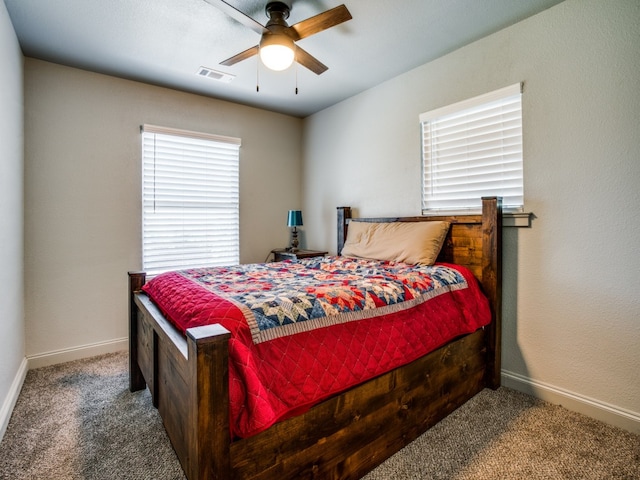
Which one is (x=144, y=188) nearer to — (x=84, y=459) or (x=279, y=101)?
(x=279, y=101)

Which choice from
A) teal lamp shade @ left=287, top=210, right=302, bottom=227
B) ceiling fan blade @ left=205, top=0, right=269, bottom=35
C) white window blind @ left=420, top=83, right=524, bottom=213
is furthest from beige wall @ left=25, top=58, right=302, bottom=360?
white window blind @ left=420, top=83, right=524, bottom=213

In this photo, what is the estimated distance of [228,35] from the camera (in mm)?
2385

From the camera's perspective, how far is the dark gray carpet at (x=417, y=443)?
5.06ft

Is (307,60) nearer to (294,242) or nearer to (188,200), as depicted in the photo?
(188,200)

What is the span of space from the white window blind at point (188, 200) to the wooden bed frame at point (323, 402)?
1.12m

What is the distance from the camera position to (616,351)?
1.91 metres

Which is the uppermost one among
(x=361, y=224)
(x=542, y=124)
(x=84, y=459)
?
(x=542, y=124)

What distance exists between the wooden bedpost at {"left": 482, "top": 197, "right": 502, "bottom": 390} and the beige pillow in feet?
1.02

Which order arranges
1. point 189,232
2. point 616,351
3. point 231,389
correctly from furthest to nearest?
point 189,232 → point 616,351 → point 231,389

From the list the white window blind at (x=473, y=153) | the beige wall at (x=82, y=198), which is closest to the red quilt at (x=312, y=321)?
the white window blind at (x=473, y=153)

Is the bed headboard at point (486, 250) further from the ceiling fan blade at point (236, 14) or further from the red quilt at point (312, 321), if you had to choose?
the ceiling fan blade at point (236, 14)

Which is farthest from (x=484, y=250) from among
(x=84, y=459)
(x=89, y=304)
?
(x=89, y=304)

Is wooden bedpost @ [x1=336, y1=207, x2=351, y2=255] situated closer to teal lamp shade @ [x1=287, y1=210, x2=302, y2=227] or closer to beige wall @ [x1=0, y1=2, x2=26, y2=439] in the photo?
teal lamp shade @ [x1=287, y1=210, x2=302, y2=227]

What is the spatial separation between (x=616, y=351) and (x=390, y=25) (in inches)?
96.3
